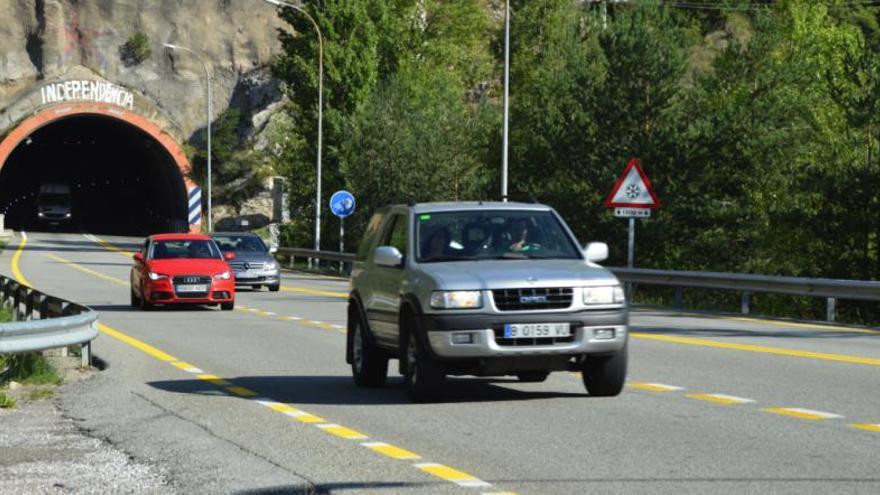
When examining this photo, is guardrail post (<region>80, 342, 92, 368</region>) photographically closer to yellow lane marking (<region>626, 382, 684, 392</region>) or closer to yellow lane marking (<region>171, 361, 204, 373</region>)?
yellow lane marking (<region>171, 361, 204, 373</region>)

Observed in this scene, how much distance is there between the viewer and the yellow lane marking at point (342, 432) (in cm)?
1181

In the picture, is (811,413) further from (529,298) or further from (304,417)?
(304,417)

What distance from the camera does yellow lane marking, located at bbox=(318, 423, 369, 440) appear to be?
1181cm

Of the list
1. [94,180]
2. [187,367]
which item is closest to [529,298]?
[187,367]

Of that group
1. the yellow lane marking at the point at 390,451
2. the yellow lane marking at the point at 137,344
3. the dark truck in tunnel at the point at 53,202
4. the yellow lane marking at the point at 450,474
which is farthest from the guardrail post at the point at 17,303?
the dark truck in tunnel at the point at 53,202

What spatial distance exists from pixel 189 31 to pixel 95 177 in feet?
70.9

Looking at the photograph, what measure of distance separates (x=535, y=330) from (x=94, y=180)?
94672 mm

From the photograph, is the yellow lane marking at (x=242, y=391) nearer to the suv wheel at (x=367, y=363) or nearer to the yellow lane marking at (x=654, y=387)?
the suv wheel at (x=367, y=363)

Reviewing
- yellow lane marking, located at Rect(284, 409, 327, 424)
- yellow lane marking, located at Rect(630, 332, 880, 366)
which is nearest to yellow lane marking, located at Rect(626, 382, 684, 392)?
yellow lane marking, located at Rect(284, 409, 327, 424)

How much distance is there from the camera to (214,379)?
1678 cm

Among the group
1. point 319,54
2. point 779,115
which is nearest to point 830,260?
point 779,115

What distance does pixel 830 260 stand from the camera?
4597 cm

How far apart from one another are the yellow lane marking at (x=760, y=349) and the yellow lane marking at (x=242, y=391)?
21.3ft

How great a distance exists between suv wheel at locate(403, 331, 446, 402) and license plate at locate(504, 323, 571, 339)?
2.14 ft
